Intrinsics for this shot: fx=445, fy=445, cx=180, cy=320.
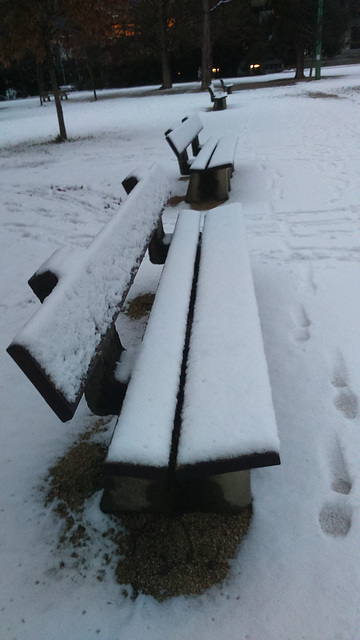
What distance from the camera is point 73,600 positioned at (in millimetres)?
1457

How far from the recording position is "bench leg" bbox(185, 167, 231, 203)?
518 cm

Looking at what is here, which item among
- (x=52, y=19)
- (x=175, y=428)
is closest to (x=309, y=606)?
(x=175, y=428)

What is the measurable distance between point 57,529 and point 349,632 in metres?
1.04

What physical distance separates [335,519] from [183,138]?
4.34 meters

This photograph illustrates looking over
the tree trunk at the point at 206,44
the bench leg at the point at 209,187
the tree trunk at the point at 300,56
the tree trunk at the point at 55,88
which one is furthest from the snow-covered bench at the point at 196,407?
the tree trunk at the point at 300,56

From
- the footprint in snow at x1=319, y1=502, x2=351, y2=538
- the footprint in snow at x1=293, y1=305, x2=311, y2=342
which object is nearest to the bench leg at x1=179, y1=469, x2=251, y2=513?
the footprint in snow at x1=319, y1=502, x2=351, y2=538

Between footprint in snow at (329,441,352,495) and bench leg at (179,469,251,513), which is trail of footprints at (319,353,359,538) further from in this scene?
bench leg at (179,469,251,513)

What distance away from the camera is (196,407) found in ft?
4.80

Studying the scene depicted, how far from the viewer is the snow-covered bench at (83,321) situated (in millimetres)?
1253

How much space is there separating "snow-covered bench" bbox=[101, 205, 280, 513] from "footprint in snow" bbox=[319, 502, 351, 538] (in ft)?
0.93

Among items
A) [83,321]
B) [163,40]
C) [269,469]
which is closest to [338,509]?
[269,469]

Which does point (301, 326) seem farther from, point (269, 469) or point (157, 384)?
point (157, 384)

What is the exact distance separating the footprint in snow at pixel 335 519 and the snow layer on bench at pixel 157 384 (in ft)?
2.32

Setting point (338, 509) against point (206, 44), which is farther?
point (206, 44)
